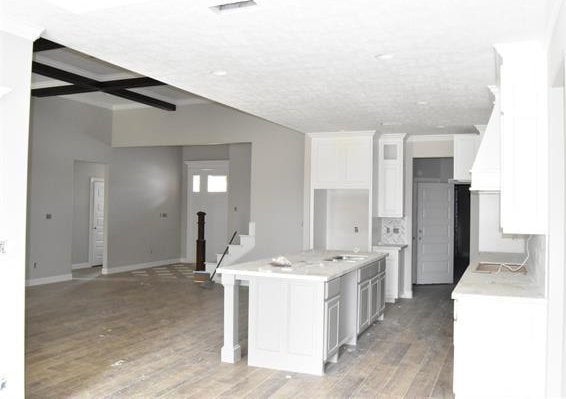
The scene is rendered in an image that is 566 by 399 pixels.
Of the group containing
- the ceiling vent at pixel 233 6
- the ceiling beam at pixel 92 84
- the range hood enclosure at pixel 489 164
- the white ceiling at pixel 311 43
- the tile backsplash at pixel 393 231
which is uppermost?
the ceiling beam at pixel 92 84

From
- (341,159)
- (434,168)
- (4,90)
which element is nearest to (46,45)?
(4,90)

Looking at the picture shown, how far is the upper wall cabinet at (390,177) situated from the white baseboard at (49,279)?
5.69 m

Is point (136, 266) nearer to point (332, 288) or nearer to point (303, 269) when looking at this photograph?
point (303, 269)

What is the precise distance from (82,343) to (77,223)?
19.4 feet

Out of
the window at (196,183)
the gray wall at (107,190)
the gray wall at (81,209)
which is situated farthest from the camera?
the window at (196,183)

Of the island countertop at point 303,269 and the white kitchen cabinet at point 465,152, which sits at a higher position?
the white kitchen cabinet at point 465,152

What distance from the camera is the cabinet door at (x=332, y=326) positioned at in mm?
4602

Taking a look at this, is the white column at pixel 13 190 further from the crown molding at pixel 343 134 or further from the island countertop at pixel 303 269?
the crown molding at pixel 343 134

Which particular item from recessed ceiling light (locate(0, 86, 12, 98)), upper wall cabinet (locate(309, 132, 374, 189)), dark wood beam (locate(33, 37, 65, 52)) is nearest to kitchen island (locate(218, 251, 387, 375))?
recessed ceiling light (locate(0, 86, 12, 98))

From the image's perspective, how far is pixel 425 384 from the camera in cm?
438

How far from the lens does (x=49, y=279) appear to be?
9.20 meters

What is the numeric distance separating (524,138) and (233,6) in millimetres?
2077

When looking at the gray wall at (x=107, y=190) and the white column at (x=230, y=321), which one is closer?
the white column at (x=230, y=321)

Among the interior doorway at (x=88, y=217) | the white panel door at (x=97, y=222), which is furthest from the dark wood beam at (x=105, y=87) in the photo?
the white panel door at (x=97, y=222)
